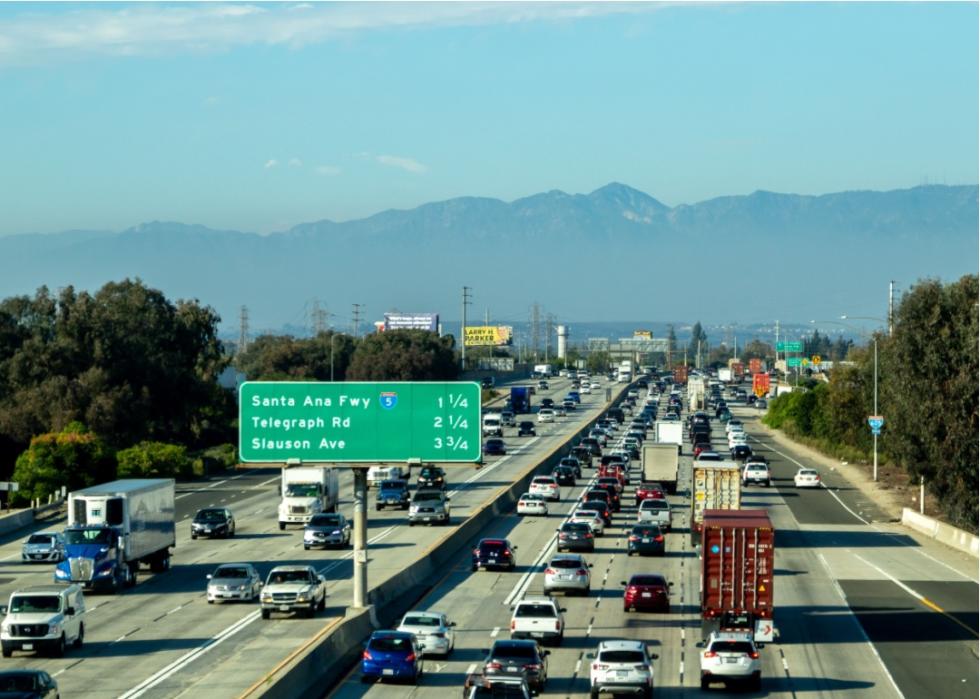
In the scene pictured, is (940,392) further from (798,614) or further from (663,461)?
(798,614)

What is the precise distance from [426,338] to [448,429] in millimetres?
157040

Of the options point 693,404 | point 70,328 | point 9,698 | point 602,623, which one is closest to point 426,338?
point 693,404

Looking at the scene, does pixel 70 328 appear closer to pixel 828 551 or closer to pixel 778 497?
pixel 778 497

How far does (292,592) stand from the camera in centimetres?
4331

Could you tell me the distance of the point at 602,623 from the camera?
43312 mm

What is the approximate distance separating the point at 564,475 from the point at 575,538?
3205cm

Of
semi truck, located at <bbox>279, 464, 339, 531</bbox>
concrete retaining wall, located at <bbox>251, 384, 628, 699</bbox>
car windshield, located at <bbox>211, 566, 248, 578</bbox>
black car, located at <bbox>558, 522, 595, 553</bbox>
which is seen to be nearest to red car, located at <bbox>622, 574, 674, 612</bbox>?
concrete retaining wall, located at <bbox>251, 384, 628, 699</bbox>

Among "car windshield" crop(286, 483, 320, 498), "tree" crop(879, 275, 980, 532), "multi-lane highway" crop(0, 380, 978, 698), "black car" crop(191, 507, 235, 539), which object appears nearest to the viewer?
"multi-lane highway" crop(0, 380, 978, 698)

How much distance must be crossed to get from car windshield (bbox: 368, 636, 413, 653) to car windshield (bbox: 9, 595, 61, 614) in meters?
8.04

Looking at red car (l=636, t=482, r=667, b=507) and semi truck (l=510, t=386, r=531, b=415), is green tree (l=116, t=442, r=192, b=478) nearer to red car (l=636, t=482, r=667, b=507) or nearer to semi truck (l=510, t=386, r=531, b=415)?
red car (l=636, t=482, r=667, b=507)

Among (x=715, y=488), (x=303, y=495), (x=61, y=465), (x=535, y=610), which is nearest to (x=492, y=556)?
(x=715, y=488)

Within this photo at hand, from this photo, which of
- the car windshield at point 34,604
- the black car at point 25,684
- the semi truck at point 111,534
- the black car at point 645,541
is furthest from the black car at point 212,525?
the black car at point 25,684

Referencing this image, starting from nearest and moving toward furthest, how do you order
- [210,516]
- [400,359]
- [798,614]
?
[798,614], [210,516], [400,359]

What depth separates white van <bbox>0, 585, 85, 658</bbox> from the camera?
123 feet
